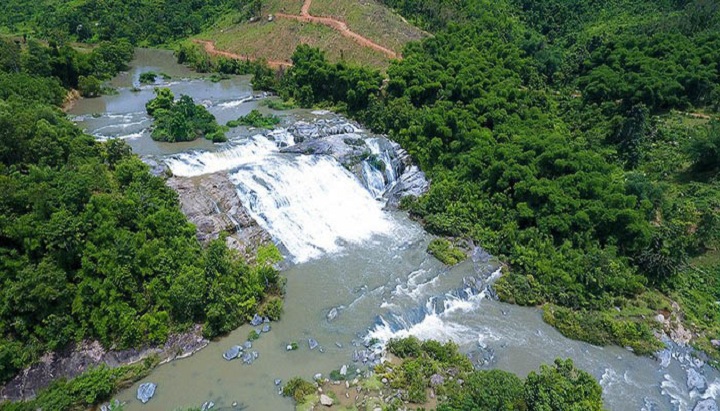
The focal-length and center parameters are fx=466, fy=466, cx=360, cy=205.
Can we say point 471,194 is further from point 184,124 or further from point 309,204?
point 184,124

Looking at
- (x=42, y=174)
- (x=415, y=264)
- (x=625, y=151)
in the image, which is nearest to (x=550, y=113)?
(x=625, y=151)

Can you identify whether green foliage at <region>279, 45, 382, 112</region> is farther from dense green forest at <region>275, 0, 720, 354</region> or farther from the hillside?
the hillside

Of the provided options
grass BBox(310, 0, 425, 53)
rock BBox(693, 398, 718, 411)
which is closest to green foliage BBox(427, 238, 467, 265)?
rock BBox(693, 398, 718, 411)

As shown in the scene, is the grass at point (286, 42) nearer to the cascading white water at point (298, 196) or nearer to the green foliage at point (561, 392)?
the cascading white water at point (298, 196)

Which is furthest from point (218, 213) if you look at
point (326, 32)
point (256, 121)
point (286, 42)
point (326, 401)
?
point (286, 42)

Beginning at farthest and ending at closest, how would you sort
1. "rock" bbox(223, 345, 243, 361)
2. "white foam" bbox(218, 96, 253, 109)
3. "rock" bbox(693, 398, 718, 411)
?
"white foam" bbox(218, 96, 253, 109) < "rock" bbox(223, 345, 243, 361) < "rock" bbox(693, 398, 718, 411)

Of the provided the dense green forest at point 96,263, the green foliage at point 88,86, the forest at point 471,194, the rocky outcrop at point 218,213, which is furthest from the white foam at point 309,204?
the green foliage at point 88,86
